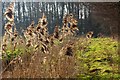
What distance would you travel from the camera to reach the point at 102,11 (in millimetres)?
2889

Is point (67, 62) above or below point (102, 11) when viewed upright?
below

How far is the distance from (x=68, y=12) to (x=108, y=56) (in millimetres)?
569

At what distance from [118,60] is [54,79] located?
635mm

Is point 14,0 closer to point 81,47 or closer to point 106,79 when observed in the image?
point 81,47

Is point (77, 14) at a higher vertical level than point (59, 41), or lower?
higher

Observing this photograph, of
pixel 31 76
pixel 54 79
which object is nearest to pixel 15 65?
pixel 31 76

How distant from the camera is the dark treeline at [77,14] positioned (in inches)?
113

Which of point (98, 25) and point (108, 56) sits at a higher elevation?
point (98, 25)

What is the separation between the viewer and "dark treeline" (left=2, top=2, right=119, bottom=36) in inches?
113

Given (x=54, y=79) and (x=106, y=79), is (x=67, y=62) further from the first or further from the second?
(x=106, y=79)

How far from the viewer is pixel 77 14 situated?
289 centimetres

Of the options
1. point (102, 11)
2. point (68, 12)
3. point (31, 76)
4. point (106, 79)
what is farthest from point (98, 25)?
point (31, 76)

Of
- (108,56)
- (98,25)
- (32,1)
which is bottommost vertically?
(108,56)

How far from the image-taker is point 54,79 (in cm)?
287
